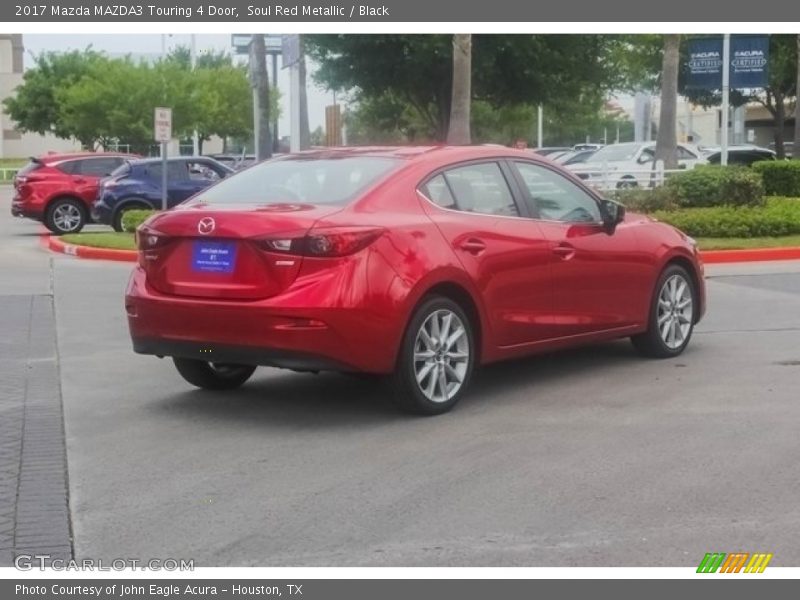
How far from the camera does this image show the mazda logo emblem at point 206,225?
701 cm

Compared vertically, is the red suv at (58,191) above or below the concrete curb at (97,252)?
above

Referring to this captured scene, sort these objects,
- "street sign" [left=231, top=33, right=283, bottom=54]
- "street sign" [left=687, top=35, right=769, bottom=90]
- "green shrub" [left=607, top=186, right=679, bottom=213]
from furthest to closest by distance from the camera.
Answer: "street sign" [left=231, top=33, right=283, bottom=54], "street sign" [left=687, top=35, right=769, bottom=90], "green shrub" [left=607, top=186, right=679, bottom=213]

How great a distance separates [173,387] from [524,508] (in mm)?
3521

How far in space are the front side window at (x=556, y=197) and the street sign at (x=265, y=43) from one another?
759 inches

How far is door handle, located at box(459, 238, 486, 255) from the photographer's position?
7.42m

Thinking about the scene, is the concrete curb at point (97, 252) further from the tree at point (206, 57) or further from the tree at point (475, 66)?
the tree at point (206, 57)

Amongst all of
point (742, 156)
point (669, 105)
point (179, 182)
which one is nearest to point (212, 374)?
point (179, 182)

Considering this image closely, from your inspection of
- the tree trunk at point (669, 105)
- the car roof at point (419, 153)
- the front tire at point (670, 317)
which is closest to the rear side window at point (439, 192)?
the car roof at point (419, 153)

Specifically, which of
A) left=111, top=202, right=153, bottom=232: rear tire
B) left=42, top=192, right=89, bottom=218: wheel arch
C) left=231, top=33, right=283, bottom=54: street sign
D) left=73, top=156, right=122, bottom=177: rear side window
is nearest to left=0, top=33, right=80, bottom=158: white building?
left=231, top=33, right=283, bottom=54: street sign

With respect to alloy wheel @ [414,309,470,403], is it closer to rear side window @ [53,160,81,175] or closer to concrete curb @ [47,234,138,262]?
concrete curb @ [47,234,138,262]

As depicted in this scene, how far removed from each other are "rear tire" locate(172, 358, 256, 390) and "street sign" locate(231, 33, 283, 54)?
19.5 m

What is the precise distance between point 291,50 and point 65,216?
5680 mm

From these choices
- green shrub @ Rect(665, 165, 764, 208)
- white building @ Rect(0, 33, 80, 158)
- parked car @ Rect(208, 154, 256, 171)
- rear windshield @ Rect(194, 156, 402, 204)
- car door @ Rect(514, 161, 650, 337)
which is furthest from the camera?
white building @ Rect(0, 33, 80, 158)
